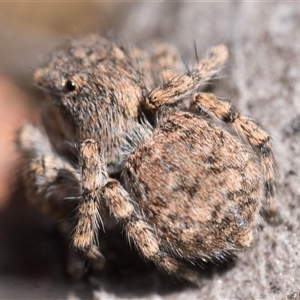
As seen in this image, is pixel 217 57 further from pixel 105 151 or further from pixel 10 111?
pixel 10 111

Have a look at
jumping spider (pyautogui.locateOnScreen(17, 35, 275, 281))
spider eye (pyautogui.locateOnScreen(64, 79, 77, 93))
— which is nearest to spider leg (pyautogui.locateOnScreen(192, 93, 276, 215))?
jumping spider (pyautogui.locateOnScreen(17, 35, 275, 281))

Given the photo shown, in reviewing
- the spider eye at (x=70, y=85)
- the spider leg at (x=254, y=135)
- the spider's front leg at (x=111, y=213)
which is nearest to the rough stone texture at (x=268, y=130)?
the spider leg at (x=254, y=135)

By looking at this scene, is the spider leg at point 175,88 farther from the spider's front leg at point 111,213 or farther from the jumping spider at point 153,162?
the spider's front leg at point 111,213

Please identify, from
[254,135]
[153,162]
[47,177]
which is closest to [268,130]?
[254,135]

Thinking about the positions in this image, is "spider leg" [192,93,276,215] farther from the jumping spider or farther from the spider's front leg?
the spider's front leg

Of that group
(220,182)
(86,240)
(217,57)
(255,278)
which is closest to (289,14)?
(217,57)

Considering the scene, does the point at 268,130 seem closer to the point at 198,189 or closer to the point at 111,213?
the point at 198,189

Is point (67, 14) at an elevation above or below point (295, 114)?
above
